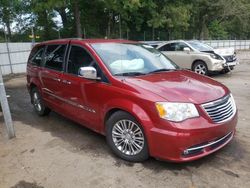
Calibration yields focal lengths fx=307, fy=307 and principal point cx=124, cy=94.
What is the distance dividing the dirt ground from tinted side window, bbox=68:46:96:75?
1244 mm

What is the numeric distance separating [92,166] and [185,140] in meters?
1.41

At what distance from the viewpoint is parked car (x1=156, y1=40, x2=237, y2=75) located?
1238 cm

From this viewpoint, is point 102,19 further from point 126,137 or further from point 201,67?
point 126,137

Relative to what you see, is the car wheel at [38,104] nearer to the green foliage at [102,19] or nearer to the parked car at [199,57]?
the parked car at [199,57]

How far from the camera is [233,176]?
12.9 ft

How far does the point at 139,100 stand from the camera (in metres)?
4.09

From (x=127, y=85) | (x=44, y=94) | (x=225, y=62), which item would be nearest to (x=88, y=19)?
(x=225, y=62)

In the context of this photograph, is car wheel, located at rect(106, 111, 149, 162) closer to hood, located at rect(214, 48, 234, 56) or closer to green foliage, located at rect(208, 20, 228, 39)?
hood, located at rect(214, 48, 234, 56)

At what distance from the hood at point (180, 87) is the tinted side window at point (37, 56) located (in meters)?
3.04

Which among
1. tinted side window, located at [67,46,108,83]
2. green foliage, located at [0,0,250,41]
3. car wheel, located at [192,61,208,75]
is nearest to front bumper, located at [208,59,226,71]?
car wheel, located at [192,61,208,75]

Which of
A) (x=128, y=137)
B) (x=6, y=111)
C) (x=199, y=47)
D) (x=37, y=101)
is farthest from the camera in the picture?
(x=199, y=47)

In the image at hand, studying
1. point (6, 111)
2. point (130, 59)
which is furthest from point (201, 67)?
point (6, 111)

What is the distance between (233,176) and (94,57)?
2695 mm

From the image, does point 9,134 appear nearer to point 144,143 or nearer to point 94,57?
point 94,57
